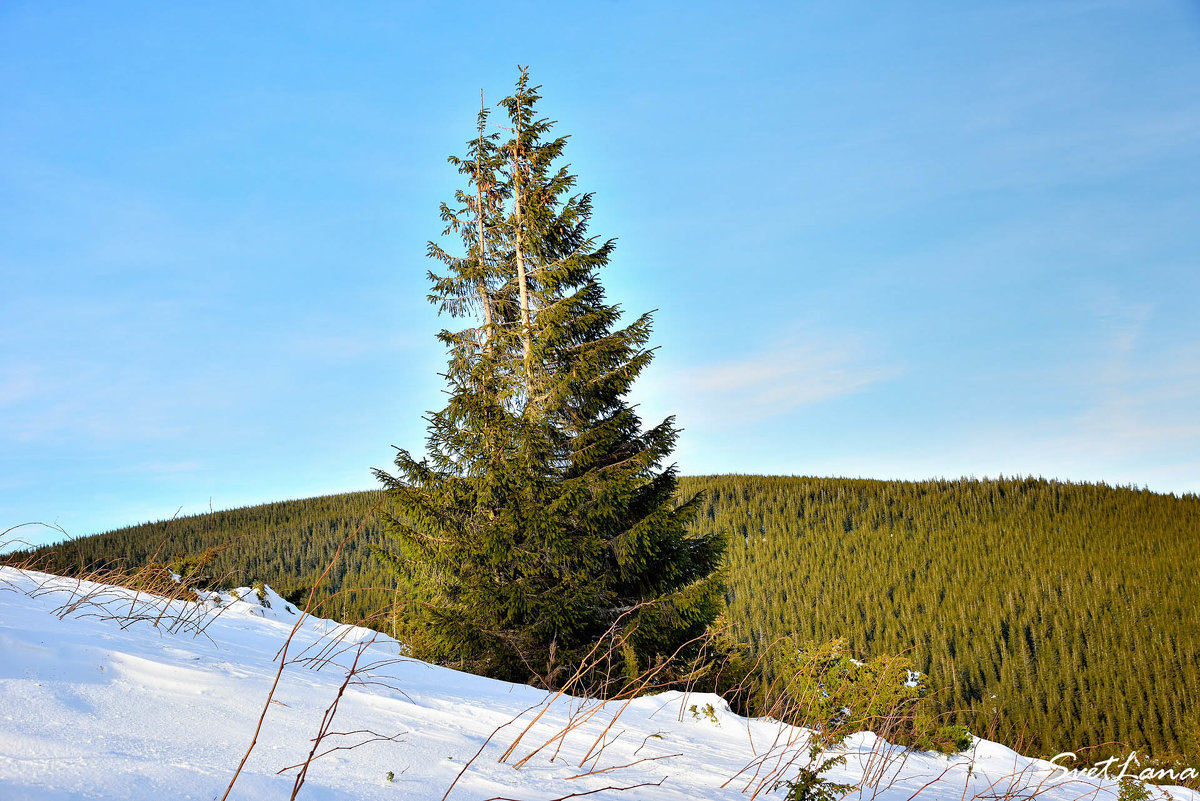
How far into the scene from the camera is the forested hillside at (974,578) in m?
17.9

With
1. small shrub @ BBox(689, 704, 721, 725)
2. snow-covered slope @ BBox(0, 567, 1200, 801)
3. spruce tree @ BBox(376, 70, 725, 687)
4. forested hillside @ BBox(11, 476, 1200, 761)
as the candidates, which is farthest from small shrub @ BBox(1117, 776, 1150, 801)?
forested hillside @ BBox(11, 476, 1200, 761)

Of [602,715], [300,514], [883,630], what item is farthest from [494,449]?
[300,514]

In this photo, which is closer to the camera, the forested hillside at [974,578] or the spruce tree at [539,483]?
the spruce tree at [539,483]

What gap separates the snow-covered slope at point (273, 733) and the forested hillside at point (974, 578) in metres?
7.90

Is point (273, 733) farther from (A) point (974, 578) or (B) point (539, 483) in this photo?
(A) point (974, 578)

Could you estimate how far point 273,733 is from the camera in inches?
67.8

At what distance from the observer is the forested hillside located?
17906 millimetres

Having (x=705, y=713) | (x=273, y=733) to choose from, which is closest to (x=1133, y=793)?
(x=705, y=713)

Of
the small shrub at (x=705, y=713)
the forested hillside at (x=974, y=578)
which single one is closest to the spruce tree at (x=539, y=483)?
the forested hillside at (x=974, y=578)

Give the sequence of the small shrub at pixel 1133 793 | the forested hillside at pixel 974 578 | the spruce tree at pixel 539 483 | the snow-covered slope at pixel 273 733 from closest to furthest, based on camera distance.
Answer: the snow-covered slope at pixel 273 733 → the small shrub at pixel 1133 793 → the spruce tree at pixel 539 483 → the forested hillside at pixel 974 578

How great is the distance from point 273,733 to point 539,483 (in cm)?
794

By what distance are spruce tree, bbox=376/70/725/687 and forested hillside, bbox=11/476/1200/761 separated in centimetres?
196

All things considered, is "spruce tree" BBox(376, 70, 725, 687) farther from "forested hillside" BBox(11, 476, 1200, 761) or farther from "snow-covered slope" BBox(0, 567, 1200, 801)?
"snow-covered slope" BBox(0, 567, 1200, 801)

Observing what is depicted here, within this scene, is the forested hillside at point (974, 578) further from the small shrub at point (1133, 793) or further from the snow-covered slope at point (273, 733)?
the small shrub at point (1133, 793)
